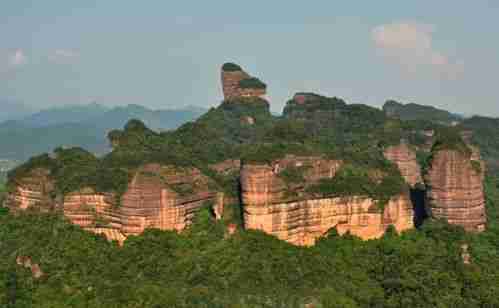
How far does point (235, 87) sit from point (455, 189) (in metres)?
37.7

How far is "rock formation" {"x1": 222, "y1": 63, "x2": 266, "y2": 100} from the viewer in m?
73.5

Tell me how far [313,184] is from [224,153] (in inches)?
456

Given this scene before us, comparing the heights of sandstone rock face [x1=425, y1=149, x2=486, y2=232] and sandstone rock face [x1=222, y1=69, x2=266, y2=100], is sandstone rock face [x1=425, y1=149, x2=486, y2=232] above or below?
below

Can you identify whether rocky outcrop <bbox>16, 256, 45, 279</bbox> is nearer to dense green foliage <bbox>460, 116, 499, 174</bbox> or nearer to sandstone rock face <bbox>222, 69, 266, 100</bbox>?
sandstone rock face <bbox>222, 69, 266, 100</bbox>

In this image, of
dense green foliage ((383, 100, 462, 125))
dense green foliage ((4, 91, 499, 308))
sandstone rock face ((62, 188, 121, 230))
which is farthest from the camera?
dense green foliage ((383, 100, 462, 125))

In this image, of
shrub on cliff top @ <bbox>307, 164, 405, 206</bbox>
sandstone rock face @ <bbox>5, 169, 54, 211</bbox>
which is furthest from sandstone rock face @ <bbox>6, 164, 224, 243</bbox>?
shrub on cliff top @ <bbox>307, 164, 405, 206</bbox>

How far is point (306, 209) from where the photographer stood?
128 feet

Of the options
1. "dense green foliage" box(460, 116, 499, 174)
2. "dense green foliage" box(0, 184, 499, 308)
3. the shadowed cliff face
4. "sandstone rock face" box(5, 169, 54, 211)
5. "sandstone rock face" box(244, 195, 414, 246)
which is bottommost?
"dense green foliage" box(0, 184, 499, 308)

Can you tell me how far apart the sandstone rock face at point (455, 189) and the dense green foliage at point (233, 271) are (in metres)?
1.45

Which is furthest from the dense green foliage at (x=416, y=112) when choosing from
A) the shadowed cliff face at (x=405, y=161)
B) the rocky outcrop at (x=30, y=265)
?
the rocky outcrop at (x=30, y=265)

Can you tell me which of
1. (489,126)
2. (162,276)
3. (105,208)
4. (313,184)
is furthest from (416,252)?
(489,126)

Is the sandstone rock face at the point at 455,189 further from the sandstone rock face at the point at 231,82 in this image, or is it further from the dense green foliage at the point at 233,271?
the sandstone rock face at the point at 231,82

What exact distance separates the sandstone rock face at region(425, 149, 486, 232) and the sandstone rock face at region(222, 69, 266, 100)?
115 ft

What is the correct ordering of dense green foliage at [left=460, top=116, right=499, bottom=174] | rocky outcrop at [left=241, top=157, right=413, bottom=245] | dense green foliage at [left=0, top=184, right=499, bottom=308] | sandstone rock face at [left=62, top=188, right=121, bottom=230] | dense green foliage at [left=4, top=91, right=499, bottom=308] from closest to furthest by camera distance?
1. dense green foliage at [left=0, top=184, right=499, bottom=308]
2. dense green foliage at [left=4, top=91, right=499, bottom=308]
3. rocky outcrop at [left=241, top=157, right=413, bottom=245]
4. sandstone rock face at [left=62, top=188, right=121, bottom=230]
5. dense green foliage at [left=460, top=116, right=499, bottom=174]
